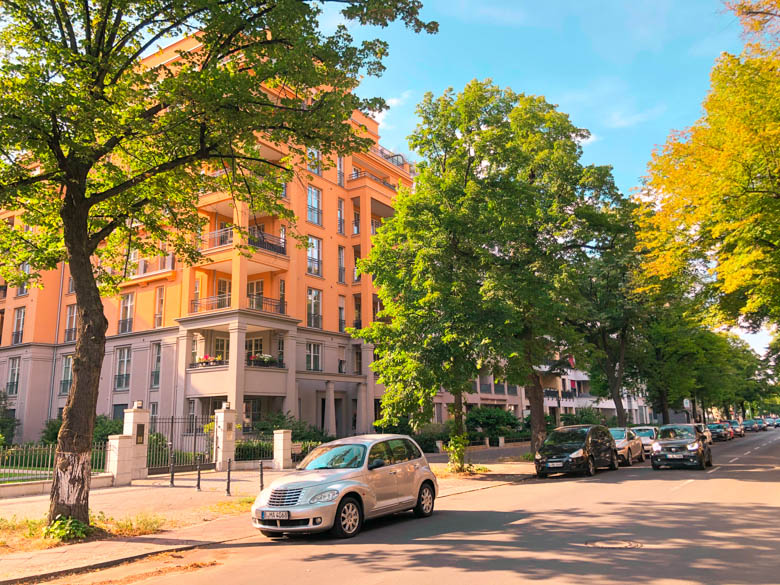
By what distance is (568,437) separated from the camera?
1941 centimetres

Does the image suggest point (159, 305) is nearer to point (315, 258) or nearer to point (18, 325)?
point (315, 258)

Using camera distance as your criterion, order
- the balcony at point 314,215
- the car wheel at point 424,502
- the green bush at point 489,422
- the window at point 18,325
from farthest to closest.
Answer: the green bush at point 489,422
the window at point 18,325
the balcony at point 314,215
the car wheel at point 424,502

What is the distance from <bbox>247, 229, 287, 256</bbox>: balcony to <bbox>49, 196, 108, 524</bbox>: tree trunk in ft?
62.0

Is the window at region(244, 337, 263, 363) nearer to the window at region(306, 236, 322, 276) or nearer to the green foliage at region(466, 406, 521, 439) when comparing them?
the window at region(306, 236, 322, 276)

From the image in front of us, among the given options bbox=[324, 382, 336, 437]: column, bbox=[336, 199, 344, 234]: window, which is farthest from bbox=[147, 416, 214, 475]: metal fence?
bbox=[336, 199, 344, 234]: window

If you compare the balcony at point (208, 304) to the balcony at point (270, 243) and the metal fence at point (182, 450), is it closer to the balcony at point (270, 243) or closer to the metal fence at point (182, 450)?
the balcony at point (270, 243)

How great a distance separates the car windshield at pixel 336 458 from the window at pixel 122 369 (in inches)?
1032

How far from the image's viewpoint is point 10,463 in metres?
15.7

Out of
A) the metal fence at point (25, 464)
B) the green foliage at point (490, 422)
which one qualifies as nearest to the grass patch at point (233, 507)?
the metal fence at point (25, 464)

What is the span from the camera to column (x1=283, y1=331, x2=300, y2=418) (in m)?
29.3

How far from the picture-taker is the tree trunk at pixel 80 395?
32.7 ft

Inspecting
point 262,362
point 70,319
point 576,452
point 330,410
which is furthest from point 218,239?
point 576,452

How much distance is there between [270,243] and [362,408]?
447 inches

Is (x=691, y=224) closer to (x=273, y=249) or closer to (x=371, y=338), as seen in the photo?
(x=371, y=338)
